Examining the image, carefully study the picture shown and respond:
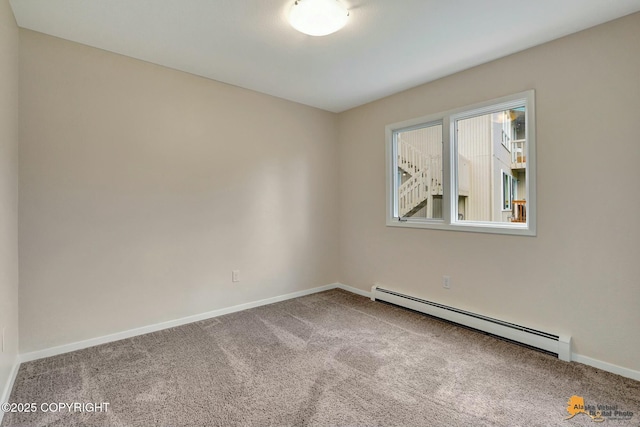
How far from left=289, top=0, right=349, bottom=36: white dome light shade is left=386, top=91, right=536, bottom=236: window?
159 cm

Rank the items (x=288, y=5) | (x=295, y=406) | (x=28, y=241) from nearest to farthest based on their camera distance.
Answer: (x=295, y=406) < (x=288, y=5) < (x=28, y=241)

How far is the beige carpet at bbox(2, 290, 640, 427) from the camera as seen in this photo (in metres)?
1.72

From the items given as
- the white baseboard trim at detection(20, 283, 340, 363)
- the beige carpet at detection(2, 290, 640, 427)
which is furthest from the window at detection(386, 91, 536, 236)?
the white baseboard trim at detection(20, 283, 340, 363)

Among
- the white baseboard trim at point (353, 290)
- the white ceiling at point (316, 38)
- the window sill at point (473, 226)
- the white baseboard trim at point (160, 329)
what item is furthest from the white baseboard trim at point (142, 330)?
the white ceiling at point (316, 38)

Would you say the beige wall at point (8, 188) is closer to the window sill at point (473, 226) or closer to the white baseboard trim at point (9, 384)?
the white baseboard trim at point (9, 384)

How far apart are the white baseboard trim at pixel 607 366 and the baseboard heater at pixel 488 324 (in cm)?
7

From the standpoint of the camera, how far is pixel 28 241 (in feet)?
7.50

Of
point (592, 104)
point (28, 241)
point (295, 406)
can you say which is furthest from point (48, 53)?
point (592, 104)

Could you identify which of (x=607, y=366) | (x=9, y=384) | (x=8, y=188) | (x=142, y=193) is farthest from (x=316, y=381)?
(x=8, y=188)

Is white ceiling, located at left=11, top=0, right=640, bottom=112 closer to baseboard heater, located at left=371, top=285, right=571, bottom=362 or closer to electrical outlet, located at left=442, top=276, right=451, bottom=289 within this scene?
electrical outlet, located at left=442, top=276, right=451, bottom=289

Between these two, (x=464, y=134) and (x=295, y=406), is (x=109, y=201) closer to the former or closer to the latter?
(x=295, y=406)

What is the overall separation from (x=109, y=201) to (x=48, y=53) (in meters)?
1.19

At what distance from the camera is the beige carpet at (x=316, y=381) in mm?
1719

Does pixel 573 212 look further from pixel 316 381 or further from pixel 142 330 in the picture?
pixel 142 330
